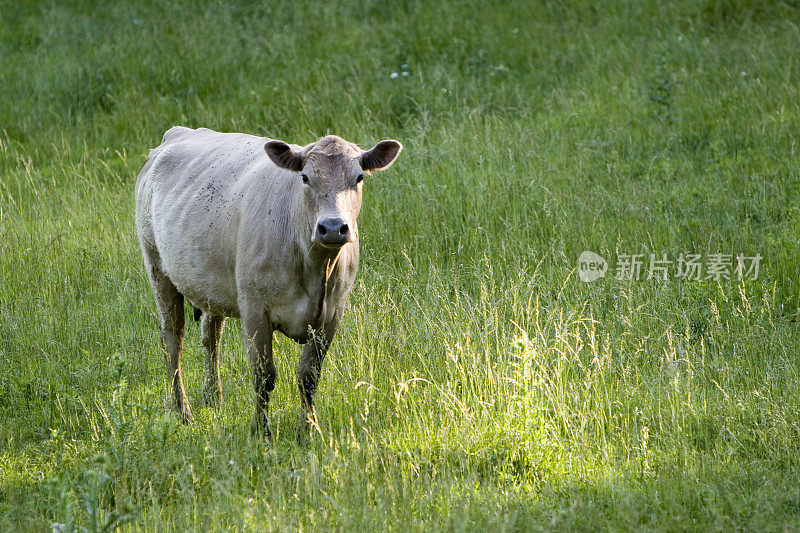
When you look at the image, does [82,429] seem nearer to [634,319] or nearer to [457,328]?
[457,328]

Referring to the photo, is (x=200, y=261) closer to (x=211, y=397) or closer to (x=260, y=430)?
(x=211, y=397)

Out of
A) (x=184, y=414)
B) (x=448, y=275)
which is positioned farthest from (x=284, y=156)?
(x=448, y=275)

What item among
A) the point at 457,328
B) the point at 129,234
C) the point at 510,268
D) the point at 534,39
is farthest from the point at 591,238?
the point at 534,39

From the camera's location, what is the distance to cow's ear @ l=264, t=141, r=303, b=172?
555 cm

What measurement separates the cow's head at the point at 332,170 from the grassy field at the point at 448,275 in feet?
3.99

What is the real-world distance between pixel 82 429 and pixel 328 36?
1004cm

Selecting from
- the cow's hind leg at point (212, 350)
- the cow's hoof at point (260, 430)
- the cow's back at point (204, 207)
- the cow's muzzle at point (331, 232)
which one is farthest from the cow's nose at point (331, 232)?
the cow's hind leg at point (212, 350)

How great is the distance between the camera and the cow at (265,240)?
5535 millimetres

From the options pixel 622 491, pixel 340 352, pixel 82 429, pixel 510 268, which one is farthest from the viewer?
pixel 510 268

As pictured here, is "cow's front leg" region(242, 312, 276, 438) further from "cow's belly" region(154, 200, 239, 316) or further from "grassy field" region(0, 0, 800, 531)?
"cow's belly" region(154, 200, 239, 316)

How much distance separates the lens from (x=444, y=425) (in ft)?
18.2

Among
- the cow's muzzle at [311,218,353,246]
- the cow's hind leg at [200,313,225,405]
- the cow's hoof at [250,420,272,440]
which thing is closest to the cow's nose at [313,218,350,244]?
the cow's muzzle at [311,218,353,246]

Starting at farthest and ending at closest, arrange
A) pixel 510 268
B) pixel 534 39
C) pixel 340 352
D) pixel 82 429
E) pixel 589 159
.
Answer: pixel 534 39 → pixel 589 159 → pixel 510 268 → pixel 340 352 → pixel 82 429

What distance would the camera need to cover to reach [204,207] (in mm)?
6406
